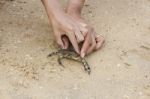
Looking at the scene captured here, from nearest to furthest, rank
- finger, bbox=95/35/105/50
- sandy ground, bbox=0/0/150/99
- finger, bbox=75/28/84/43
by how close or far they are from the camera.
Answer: sandy ground, bbox=0/0/150/99 → finger, bbox=75/28/84/43 → finger, bbox=95/35/105/50

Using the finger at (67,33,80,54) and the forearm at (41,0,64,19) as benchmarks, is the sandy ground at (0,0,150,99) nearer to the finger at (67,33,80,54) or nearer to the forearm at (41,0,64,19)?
the finger at (67,33,80,54)

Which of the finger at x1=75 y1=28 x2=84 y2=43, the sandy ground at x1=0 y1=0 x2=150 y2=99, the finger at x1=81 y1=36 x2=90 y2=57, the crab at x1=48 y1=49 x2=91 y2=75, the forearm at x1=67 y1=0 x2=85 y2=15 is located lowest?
the sandy ground at x1=0 y1=0 x2=150 y2=99

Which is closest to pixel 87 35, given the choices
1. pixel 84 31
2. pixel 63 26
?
pixel 84 31

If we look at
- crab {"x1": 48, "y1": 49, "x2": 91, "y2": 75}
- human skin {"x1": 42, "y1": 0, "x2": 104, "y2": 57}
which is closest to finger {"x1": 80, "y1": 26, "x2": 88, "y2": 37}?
human skin {"x1": 42, "y1": 0, "x2": 104, "y2": 57}

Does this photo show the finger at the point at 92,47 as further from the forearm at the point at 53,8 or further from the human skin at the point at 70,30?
the forearm at the point at 53,8

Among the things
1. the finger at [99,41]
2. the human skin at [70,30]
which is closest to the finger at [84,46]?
the human skin at [70,30]

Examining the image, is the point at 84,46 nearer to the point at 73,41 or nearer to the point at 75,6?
the point at 73,41
